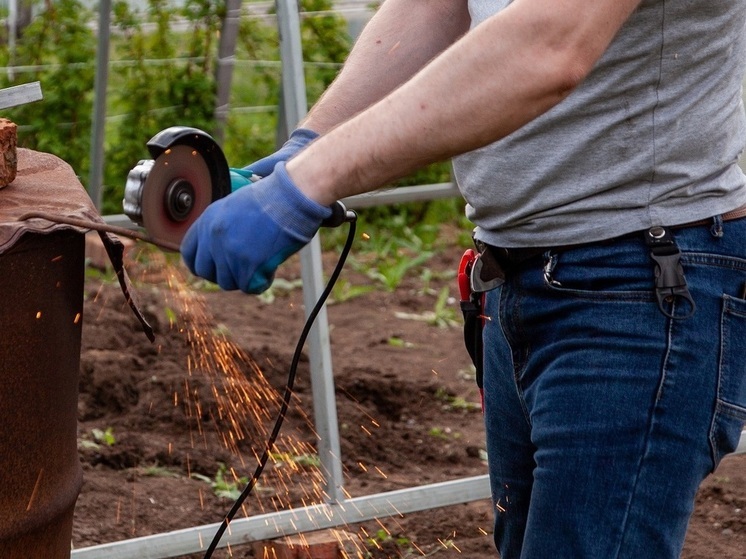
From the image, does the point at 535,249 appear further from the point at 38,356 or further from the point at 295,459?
the point at 295,459

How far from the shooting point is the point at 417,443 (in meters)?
4.17

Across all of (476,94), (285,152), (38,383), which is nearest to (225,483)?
(38,383)

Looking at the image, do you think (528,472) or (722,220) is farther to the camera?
(528,472)

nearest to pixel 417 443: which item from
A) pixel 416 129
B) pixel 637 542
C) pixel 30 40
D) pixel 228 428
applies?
pixel 228 428

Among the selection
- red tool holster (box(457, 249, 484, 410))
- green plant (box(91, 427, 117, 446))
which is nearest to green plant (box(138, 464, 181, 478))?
green plant (box(91, 427, 117, 446))

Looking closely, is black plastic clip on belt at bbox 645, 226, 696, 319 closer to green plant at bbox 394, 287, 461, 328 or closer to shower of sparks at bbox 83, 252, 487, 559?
shower of sparks at bbox 83, 252, 487, 559

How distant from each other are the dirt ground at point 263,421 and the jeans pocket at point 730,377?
1658 mm

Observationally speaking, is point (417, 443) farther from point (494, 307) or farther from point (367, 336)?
point (494, 307)

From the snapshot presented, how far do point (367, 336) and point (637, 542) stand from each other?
11.9ft

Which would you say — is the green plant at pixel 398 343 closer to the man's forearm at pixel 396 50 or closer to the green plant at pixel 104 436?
the green plant at pixel 104 436

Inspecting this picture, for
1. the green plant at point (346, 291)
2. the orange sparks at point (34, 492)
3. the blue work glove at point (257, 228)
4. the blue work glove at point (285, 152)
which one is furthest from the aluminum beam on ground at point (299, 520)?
the green plant at point (346, 291)

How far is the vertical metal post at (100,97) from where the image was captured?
502 centimetres

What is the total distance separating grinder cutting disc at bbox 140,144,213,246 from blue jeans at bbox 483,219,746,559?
586mm

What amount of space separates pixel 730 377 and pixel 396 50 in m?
0.91
